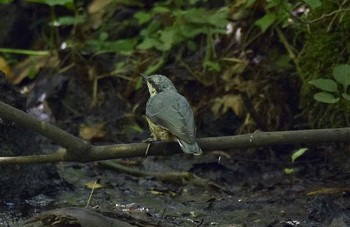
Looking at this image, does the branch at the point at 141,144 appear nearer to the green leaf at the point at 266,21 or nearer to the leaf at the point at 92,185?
the leaf at the point at 92,185

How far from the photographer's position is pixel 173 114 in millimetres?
3934

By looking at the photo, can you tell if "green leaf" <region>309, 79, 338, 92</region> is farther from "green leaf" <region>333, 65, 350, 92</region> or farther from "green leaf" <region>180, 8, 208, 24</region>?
"green leaf" <region>180, 8, 208, 24</region>

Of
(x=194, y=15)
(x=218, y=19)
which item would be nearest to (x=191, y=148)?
(x=218, y=19)

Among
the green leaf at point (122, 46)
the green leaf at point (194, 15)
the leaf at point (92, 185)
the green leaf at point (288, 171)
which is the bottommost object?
the green leaf at point (288, 171)

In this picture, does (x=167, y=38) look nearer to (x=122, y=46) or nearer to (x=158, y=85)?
(x=122, y=46)

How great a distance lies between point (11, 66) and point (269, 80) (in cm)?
282

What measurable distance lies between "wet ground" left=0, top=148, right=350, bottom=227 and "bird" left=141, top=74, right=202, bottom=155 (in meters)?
0.47

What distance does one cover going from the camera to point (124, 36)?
7.09 metres

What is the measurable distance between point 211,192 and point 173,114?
3.20 ft

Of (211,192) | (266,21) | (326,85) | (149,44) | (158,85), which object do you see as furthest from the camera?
(149,44)

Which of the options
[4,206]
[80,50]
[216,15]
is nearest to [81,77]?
[80,50]

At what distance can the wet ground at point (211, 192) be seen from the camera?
4027 millimetres

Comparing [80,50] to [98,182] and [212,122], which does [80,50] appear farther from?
[98,182]

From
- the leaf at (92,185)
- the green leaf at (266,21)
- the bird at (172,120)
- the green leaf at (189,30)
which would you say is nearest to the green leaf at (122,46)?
the green leaf at (189,30)
